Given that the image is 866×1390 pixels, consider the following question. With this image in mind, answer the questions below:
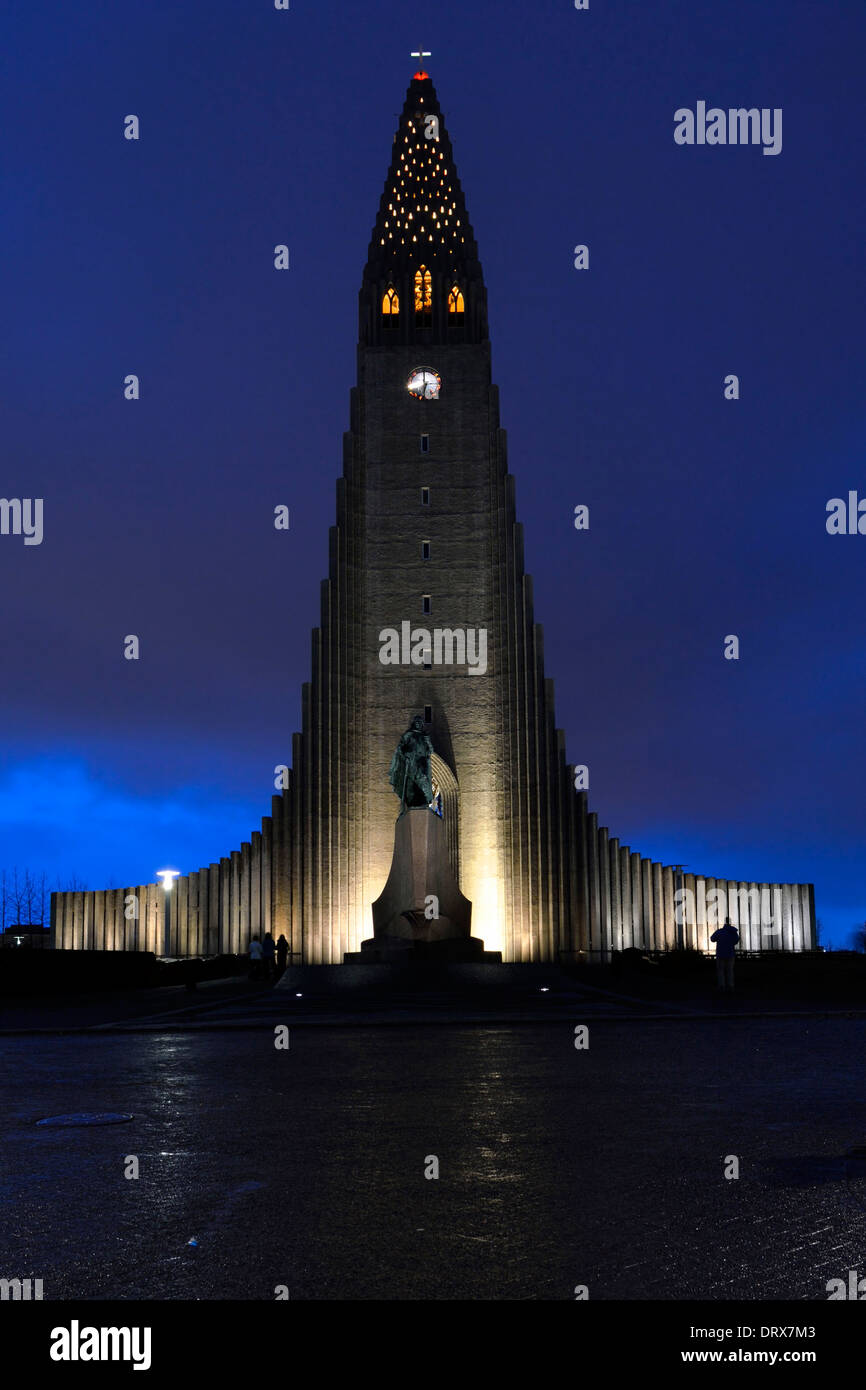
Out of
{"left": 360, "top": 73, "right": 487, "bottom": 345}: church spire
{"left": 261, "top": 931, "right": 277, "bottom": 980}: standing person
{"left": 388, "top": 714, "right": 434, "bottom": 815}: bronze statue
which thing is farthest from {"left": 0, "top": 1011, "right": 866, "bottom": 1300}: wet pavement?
{"left": 360, "top": 73, "right": 487, "bottom": 345}: church spire

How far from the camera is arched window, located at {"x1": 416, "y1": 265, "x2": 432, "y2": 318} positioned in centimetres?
4569

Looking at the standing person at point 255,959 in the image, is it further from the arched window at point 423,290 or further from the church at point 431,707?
the arched window at point 423,290


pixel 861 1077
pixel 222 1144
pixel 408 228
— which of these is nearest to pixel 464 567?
pixel 408 228

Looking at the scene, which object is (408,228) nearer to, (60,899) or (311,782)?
(311,782)

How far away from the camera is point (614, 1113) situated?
774 centimetres


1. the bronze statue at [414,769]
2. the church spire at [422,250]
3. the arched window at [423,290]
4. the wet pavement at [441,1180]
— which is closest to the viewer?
the wet pavement at [441,1180]

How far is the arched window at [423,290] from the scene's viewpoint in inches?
1799

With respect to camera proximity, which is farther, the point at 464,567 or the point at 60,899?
the point at 60,899

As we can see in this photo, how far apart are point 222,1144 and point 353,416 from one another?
1570 inches

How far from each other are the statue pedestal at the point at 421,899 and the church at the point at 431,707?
511 centimetres

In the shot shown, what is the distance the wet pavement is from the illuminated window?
126ft

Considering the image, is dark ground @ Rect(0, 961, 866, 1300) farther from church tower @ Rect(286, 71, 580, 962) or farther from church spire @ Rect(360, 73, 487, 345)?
church spire @ Rect(360, 73, 487, 345)

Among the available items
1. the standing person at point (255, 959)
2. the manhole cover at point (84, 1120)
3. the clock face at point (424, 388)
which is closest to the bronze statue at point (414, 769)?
the standing person at point (255, 959)
